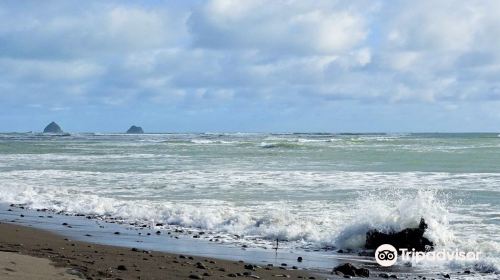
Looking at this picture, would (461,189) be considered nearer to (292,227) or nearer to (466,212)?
(466,212)

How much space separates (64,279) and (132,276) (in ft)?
3.09

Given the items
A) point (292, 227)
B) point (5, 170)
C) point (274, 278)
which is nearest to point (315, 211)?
point (292, 227)

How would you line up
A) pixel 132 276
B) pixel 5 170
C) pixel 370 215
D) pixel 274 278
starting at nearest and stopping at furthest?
pixel 132 276, pixel 274 278, pixel 370 215, pixel 5 170

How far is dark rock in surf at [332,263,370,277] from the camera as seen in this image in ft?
28.9

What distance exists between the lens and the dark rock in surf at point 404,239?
1088cm

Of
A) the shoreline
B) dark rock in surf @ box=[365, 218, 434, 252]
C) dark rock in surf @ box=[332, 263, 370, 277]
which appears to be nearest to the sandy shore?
the shoreline

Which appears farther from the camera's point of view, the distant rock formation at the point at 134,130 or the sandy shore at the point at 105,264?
the distant rock formation at the point at 134,130

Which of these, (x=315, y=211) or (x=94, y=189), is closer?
(x=315, y=211)

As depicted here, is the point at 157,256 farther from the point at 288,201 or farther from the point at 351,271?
the point at 288,201

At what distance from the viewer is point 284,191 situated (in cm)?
1947

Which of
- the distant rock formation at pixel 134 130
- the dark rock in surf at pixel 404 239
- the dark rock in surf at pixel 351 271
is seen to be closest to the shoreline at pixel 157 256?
the dark rock in surf at pixel 351 271

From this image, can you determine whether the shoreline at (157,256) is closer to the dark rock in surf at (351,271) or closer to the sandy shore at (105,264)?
the sandy shore at (105,264)
